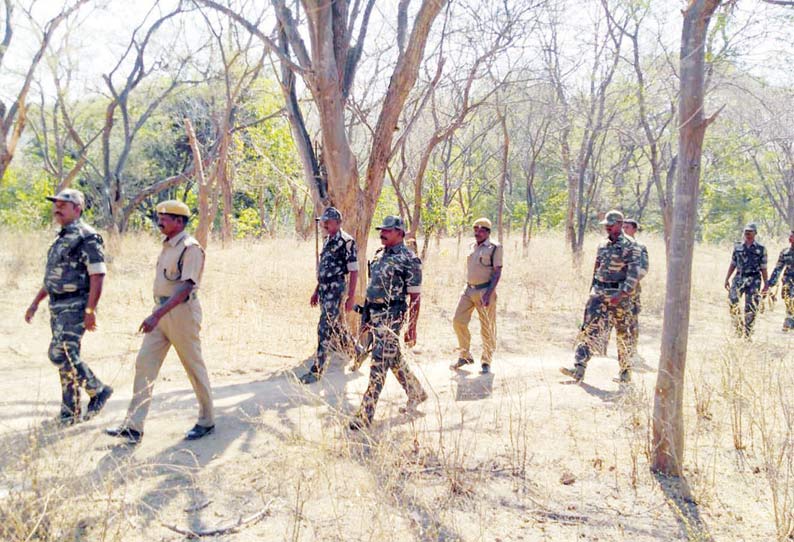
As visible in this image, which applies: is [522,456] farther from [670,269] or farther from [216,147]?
[216,147]

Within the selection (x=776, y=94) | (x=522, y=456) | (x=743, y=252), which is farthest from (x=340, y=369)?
(x=776, y=94)

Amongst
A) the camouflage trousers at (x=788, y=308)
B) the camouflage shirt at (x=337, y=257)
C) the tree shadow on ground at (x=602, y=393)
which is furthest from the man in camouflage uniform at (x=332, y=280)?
the camouflage trousers at (x=788, y=308)

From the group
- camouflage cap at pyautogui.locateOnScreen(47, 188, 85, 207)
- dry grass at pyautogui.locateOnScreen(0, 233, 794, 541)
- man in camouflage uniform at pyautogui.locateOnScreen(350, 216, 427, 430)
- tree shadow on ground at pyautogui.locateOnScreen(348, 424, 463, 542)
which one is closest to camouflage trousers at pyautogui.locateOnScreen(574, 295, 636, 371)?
dry grass at pyautogui.locateOnScreen(0, 233, 794, 541)

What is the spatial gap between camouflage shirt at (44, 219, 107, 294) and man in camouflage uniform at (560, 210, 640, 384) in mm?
4219

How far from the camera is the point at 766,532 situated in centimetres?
305

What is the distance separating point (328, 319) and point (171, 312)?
1.94m

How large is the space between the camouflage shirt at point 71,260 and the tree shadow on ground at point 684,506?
3911 millimetres

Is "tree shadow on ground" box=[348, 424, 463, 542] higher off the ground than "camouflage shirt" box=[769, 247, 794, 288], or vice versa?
"camouflage shirt" box=[769, 247, 794, 288]

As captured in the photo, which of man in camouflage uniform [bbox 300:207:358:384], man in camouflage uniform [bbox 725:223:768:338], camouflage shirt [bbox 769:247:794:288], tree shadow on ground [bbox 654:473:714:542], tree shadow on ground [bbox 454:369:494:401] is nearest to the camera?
tree shadow on ground [bbox 654:473:714:542]

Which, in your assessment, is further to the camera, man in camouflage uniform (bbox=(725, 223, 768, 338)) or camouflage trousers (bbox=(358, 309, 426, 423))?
man in camouflage uniform (bbox=(725, 223, 768, 338))

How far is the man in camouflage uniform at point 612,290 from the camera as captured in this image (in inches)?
233

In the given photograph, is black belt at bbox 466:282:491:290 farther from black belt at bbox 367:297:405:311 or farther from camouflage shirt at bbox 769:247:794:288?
camouflage shirt at bbox 769:247:794:288

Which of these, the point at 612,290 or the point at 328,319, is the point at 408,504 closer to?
the point at 328,319

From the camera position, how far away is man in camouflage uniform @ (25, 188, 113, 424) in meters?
4.39
